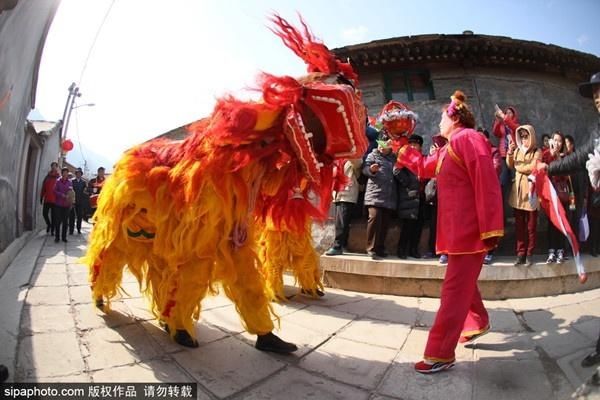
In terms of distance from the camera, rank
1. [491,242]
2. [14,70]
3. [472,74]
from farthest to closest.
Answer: [472,74]
[14,70]
[491,242]

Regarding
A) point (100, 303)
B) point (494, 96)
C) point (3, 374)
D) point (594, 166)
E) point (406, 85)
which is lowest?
point (100, 303)

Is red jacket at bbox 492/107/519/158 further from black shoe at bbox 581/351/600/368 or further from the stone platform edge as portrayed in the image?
black shoe at bbox 581/351/600/368

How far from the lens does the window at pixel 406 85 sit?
Answer: 8219mm

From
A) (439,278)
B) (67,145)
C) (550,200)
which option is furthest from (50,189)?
(67,145)

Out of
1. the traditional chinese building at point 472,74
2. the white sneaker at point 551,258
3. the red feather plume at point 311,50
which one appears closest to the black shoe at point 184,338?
the red feather plume at point 311,50

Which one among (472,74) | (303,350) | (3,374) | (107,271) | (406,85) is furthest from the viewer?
(406,85)

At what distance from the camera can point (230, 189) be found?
83.1 inches

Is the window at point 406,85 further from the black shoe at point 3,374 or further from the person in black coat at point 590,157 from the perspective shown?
the black shoe at point 3,374

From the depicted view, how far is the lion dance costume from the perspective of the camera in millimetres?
2061

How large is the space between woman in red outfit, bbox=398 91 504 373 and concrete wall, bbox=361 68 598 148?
552cm

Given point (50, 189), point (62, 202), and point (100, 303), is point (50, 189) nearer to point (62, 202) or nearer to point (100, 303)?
point (62, 202)

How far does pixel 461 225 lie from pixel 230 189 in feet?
5.20

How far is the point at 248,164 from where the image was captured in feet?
7.00

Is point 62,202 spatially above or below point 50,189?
below
